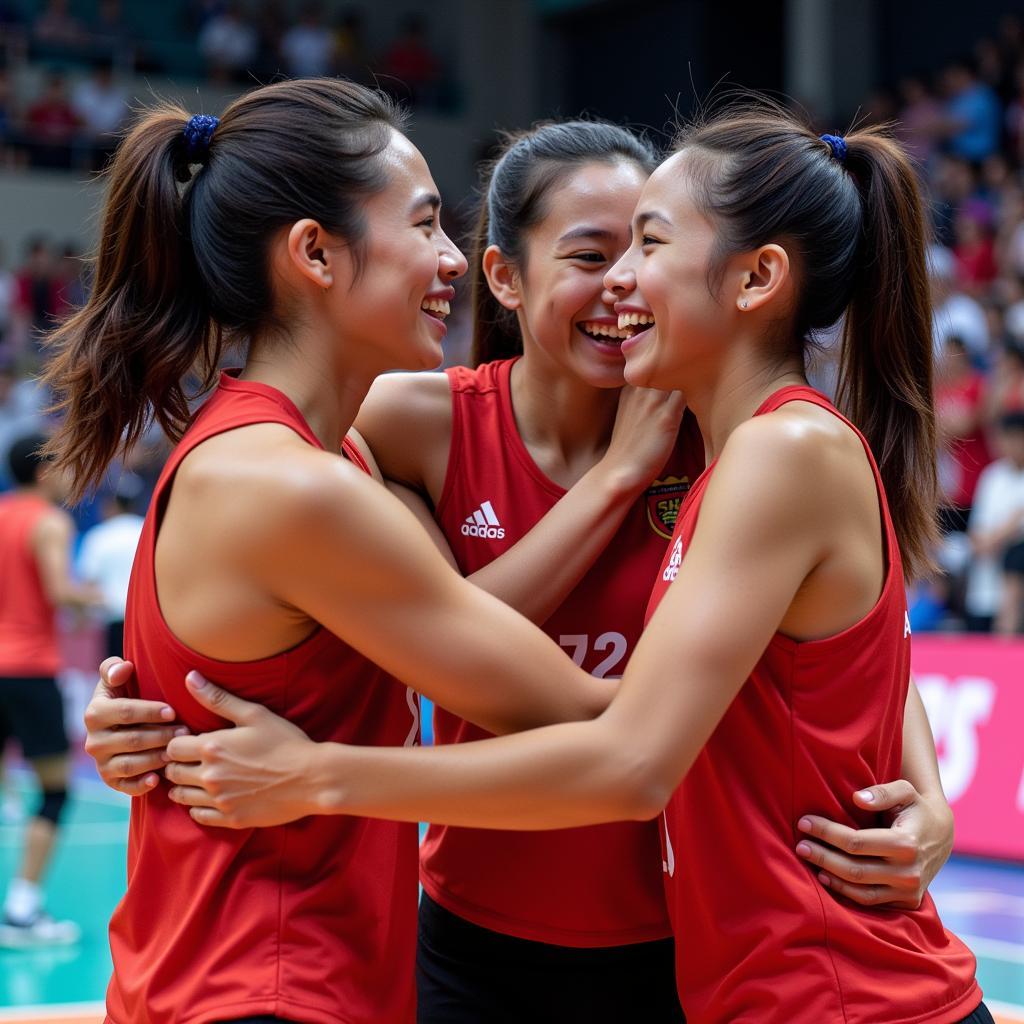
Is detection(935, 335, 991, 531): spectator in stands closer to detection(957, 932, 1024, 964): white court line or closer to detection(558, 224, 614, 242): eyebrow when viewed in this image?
detection(957, 932, 1024, 964): white court line

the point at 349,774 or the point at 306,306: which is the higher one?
the point at 306,306

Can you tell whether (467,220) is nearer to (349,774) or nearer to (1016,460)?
(349,774)

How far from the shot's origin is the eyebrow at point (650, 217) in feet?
7.66

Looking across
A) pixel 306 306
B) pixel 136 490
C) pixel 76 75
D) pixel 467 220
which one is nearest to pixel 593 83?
pixel 76 75

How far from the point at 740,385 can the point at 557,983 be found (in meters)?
1.09

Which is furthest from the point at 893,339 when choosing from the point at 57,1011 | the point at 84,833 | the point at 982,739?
the point at 84,833

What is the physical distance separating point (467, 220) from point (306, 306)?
1.47m

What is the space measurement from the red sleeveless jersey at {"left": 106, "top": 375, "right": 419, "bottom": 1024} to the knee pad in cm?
485

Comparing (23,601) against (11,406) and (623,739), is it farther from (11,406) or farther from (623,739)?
(11,406)

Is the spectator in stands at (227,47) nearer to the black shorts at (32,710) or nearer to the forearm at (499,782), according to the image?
the black shorts at (32,710)

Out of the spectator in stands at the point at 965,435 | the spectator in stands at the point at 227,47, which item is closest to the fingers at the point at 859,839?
the spectator in stands at the point at 965,435

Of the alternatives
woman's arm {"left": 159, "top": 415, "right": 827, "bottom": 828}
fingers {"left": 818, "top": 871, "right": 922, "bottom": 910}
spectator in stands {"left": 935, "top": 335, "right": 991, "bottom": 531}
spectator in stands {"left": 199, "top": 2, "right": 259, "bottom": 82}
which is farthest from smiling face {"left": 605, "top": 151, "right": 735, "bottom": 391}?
spectator in stands {"left": 199, "top": 2, "right": 259, "bottom": 82}

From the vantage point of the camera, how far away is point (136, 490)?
12.9 m

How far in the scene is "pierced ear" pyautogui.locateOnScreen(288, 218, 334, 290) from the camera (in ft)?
7.39
